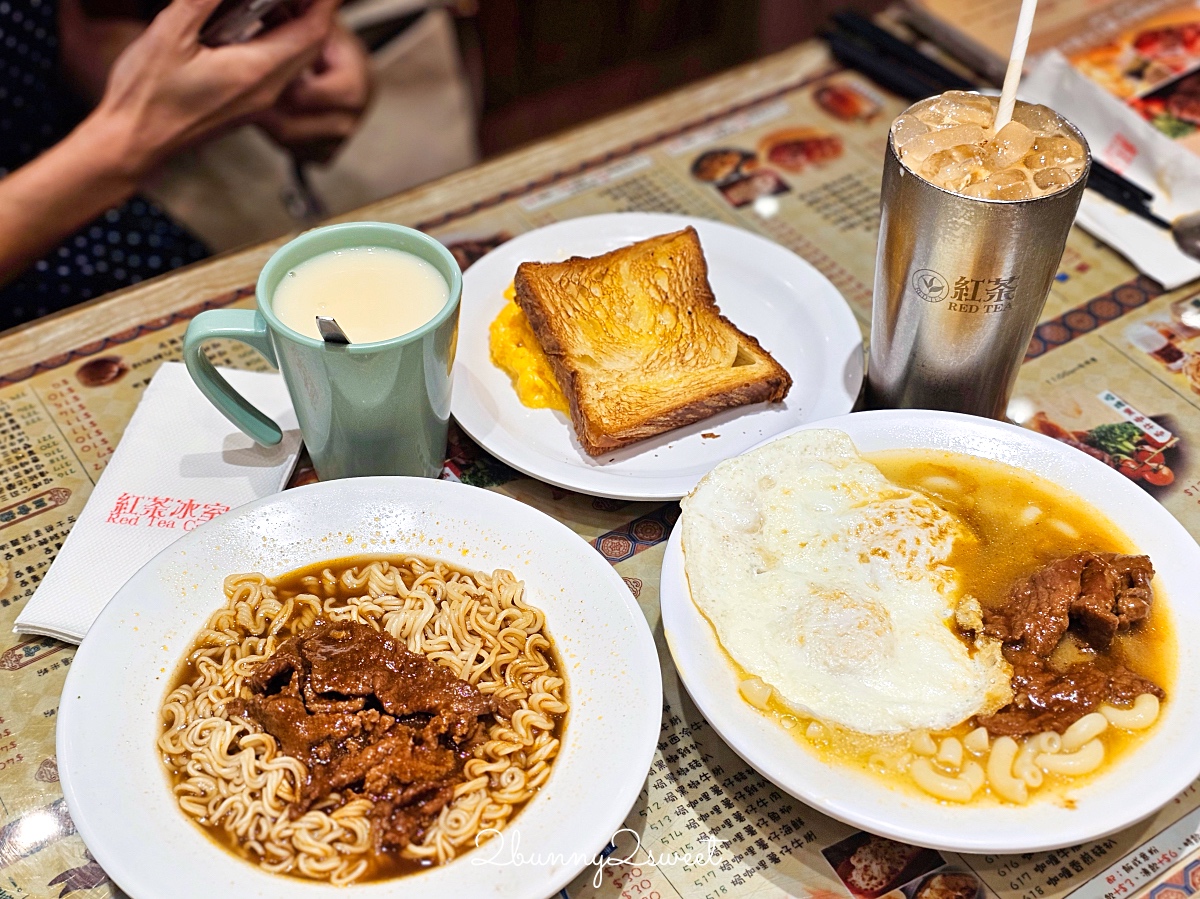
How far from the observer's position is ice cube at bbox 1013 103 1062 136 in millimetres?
1970

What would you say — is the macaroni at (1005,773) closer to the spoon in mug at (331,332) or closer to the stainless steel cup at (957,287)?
the stainless steel cup at (957,287)

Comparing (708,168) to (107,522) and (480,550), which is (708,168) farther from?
(107,522)

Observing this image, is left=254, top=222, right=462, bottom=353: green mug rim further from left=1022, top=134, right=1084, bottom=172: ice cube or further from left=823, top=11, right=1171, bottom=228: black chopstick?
left=823, top=11, right=1171, bottom=228: black chopstick

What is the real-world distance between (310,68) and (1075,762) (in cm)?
304

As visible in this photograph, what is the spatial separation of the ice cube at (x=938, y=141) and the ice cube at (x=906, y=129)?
1 centimetres

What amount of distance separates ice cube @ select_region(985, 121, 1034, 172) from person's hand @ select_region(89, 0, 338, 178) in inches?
72.7

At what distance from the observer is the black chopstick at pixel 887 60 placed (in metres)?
3.14

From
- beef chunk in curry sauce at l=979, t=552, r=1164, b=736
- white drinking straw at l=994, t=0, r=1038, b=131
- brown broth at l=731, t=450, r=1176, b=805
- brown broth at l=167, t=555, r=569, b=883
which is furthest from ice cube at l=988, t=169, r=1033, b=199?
brown broth at l=167, t=555, r=569, b=883

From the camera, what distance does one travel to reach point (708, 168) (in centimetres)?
299

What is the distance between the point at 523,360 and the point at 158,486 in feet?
2.68

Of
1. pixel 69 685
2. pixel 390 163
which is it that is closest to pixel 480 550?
pixel 69 685

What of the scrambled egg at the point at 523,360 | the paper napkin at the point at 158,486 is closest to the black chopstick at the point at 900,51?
the scrambled egg at the point at 523,360

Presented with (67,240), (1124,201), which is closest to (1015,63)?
(1124,201)

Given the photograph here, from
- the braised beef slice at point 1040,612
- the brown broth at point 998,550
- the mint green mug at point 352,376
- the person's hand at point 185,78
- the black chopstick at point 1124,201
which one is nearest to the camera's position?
the brown broth at point 998,550
